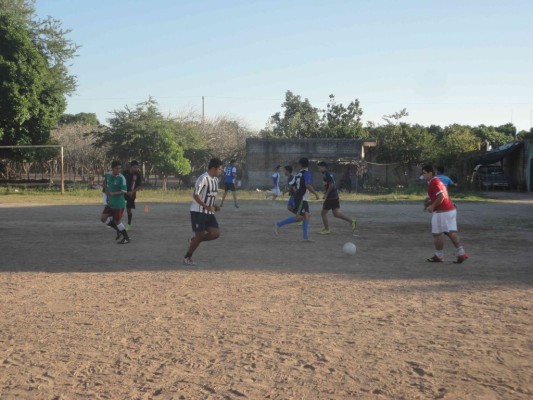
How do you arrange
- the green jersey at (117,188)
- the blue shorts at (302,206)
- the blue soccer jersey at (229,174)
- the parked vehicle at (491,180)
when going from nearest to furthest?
the green jersey at (117,188)
the blue shorts at (302,206)
the blue soccer jersey at (229,174)
the parked vehicle at (491,180)

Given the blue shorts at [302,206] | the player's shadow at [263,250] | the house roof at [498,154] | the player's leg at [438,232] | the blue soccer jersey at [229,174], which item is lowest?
the player's shadow at [263,250]

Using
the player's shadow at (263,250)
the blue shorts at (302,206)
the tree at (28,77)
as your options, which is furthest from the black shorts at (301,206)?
the tree at (28,77)

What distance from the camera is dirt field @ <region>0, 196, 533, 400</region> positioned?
171 inches

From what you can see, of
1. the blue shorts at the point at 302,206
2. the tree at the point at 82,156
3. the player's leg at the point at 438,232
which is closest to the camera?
the player's leg at the point at 438,232

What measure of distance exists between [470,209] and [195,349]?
65.8ft

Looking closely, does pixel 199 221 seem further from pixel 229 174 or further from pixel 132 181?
pixel 229 174

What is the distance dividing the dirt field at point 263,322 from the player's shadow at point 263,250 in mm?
68

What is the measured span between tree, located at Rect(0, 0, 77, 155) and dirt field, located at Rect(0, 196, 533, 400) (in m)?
23.4

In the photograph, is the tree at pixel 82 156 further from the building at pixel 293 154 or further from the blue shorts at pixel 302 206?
the blue shorts at pixel 302 206

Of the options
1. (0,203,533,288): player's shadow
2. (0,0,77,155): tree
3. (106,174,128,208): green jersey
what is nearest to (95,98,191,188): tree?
(0,0,77,155): tree

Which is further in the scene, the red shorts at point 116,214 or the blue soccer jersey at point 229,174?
the blue soccer jersey at point 229,174

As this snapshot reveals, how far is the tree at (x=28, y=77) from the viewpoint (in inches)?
1281

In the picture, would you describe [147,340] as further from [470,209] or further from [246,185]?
[246,185]

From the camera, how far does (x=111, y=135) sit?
40031 millimetres
